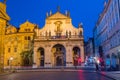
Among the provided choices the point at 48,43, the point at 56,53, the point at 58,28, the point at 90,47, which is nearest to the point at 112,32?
the point at 48,43

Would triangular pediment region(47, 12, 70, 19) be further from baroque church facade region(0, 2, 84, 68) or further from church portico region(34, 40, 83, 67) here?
church portico region(34, 40, 83, 67)

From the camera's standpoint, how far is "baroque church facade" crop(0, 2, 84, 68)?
7172 cm

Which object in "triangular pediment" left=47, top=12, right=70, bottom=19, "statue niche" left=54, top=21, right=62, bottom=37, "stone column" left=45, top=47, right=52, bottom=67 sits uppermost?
"triangular pediment" left=47, top=12, right=70, bottom=19

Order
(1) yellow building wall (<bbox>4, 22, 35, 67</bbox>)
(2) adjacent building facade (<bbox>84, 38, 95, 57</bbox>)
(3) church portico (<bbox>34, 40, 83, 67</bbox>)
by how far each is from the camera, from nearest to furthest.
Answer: (3) church portico (<bbox>34, 40, 83, 67</bbox>), (1) yellow building wall (<bbox>4, 22, 35, 67</bbox>), (2) adjacent building facade (<bbox>84, 38, 95, 57</bbox>)

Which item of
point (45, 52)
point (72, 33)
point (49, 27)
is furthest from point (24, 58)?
point (72, 33)

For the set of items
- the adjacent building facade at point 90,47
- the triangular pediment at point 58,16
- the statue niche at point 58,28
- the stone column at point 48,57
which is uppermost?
the triangular pediment at point 58,16

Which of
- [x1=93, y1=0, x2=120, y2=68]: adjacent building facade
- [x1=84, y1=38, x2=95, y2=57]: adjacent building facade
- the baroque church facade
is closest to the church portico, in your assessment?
the baroque church facade

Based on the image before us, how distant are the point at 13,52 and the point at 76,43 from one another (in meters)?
22.0

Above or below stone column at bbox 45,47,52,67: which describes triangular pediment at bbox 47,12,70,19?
above

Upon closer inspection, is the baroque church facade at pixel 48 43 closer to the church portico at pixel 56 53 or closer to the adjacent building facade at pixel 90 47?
the church portico at pixel 56 53

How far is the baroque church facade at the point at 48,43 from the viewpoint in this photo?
71.7m

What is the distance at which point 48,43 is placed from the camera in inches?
2852

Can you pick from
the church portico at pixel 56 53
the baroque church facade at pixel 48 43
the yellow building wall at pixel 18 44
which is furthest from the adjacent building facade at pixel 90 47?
the yellow building wall at pixel 18 44

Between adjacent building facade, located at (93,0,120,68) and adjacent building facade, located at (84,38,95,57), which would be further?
adjacent building facade, located at (84,38,95,57)
